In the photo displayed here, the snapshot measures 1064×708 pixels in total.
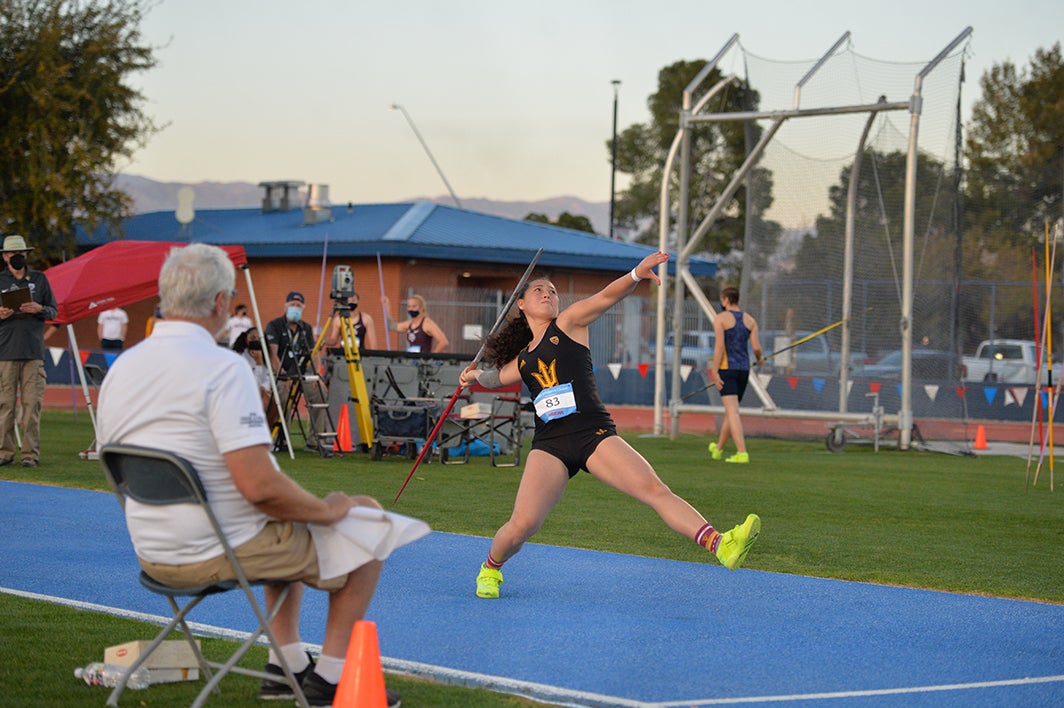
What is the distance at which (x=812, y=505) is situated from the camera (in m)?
11.6

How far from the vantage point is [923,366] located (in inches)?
814

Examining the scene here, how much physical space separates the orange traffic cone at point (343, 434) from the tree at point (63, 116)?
1919cm

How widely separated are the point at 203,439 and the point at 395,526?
746 mm

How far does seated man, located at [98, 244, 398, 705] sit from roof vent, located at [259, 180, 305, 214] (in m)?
35.9

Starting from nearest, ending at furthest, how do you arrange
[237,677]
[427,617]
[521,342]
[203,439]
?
[203,439] < [237,677] < [427,617] < [521,342]

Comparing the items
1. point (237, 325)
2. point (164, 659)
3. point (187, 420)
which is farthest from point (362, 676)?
point (237, 325)

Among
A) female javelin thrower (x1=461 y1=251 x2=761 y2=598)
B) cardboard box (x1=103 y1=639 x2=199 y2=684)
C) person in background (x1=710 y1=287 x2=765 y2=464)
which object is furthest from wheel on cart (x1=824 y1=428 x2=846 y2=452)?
cardboard box (x1=103 y1=639 x2=199 y2=684)

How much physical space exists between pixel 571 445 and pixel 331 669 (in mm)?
2608

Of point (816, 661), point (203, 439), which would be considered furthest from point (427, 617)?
point (203, 439)

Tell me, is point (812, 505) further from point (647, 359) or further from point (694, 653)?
point (647, 359)

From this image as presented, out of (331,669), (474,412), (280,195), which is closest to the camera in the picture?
(331,669)

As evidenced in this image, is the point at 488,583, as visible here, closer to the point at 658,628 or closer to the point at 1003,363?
the point at 658,628

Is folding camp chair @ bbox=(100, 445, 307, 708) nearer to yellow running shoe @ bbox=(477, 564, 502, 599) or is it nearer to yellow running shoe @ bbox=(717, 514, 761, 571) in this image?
yellow running shoe @ bbox=(477, 564, 502, 599)

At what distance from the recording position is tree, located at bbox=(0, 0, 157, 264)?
32406 millimetres
